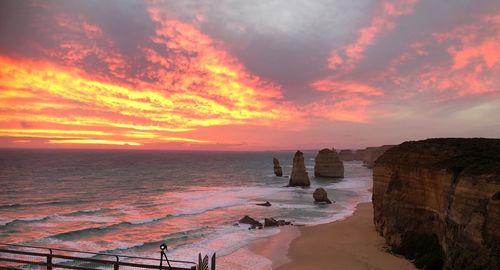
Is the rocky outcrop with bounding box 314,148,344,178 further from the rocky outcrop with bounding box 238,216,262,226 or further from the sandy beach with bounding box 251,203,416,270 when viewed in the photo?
the rocky outcrop with bounding box 238,216,262,226

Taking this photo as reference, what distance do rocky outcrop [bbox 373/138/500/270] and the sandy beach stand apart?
55.2 inches

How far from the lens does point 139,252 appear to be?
28828 millimetres

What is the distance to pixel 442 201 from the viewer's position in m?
21.9

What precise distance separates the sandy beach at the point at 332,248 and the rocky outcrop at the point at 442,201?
1.40 meters

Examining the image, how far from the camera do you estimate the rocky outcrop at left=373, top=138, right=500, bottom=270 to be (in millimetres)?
17111

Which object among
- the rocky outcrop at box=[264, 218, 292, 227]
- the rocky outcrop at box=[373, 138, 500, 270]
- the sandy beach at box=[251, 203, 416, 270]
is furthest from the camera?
the rocky outcrop at box=[264, 218, 292, 227]

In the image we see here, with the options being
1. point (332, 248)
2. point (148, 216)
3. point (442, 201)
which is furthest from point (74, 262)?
point (442, 201)

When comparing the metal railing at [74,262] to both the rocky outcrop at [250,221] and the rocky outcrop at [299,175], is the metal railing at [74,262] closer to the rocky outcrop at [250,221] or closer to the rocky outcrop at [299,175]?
the rocky outcrop at [250,221]

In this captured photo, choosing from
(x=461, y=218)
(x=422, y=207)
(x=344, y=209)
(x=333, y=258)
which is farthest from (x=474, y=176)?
(x=344, y=209)

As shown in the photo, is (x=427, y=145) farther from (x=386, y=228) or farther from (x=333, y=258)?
(x=333, y=258)

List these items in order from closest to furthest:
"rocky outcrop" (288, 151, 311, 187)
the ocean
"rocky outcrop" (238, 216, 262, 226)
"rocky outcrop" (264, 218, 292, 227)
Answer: the ocean
"rocky outcrop" (264, 218, 292, 227)
"rocky outcrop" (238, 216, 262, 226)
"rocky outcrop" (288, 151, 311, 187)

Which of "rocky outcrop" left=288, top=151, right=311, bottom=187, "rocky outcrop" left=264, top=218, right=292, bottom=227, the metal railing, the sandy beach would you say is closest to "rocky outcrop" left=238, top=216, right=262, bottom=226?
"rocky outcrop" left=264, top=218, right=292, bottom=227

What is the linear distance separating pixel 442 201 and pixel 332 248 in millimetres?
9519

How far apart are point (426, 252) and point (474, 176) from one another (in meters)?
6.72
